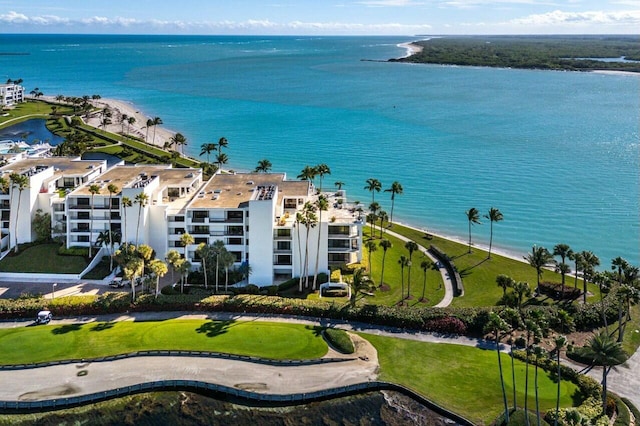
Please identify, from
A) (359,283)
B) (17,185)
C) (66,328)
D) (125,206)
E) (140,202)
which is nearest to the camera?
(66,328)

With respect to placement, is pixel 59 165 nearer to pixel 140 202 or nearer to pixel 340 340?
pixel 140 202

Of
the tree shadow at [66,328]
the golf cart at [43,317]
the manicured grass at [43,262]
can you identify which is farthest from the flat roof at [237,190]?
the golf cart at [43,317]

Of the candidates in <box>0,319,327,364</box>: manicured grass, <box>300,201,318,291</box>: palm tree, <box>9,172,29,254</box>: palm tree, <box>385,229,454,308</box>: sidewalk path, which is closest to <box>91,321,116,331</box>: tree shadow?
<box>0,319,327,364</box>: manicured grass

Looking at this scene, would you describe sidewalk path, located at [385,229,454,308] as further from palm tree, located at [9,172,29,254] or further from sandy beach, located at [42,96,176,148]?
sandy beach, located at [42,96,176,148]

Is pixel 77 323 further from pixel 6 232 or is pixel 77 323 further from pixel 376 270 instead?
pixel 376 270

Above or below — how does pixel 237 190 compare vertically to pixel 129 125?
below

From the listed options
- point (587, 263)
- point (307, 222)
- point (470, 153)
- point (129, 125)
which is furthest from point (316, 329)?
point (129, 125)
